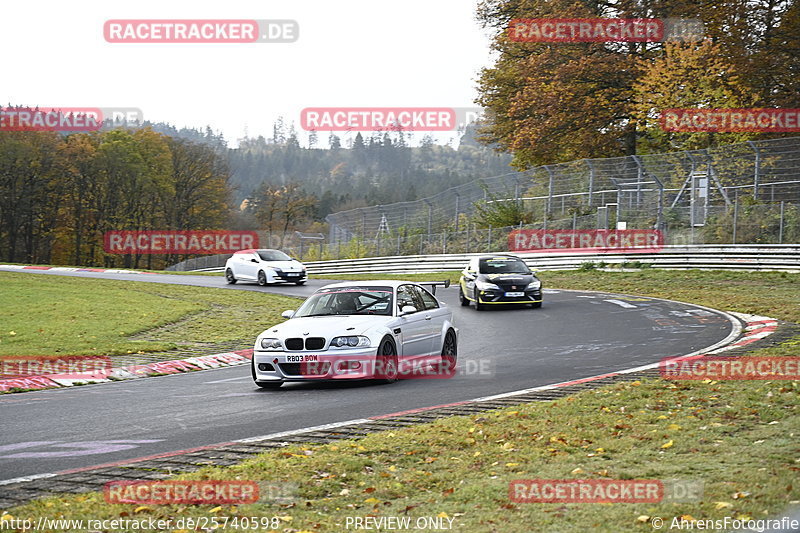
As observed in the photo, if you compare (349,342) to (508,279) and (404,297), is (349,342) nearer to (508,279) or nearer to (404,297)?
(404,297)

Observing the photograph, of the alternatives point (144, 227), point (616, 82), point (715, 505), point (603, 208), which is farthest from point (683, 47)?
point (144, 227)

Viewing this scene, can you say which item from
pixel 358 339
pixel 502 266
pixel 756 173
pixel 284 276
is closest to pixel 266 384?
pixel 358 339

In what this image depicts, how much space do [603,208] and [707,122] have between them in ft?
23.6

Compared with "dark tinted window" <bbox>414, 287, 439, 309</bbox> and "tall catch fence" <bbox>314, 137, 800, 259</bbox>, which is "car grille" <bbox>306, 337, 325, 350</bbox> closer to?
"dark tinted window" <bbox>414, 287, 439, 309</bbox>

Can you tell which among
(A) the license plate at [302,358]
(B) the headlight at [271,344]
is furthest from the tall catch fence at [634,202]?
(B) the headlight at [271,344]

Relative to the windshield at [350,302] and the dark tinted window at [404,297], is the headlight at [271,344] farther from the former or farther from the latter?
the dark tinted window at [404,297]

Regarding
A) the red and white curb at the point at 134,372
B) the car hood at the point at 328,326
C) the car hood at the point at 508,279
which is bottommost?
the red and white curb at the point at 134,372

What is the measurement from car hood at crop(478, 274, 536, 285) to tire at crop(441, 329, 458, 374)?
10.3 m

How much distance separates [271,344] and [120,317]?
11012 mm

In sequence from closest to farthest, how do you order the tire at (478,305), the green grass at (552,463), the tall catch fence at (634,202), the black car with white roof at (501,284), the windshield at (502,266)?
the green grass at (552,463) < the black car with white roof at (501,284) < the tire at (478,305) < the windshield at (502,266) < the tall catch fence at (634,202)

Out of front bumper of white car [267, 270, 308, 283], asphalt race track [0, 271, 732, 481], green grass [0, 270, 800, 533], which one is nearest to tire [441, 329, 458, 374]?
asphalt race track [0, 271, 732, 481]

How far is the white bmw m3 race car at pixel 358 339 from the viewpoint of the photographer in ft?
39.9

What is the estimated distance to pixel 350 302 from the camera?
1340 centimetres

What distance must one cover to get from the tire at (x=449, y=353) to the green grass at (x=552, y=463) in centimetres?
352
